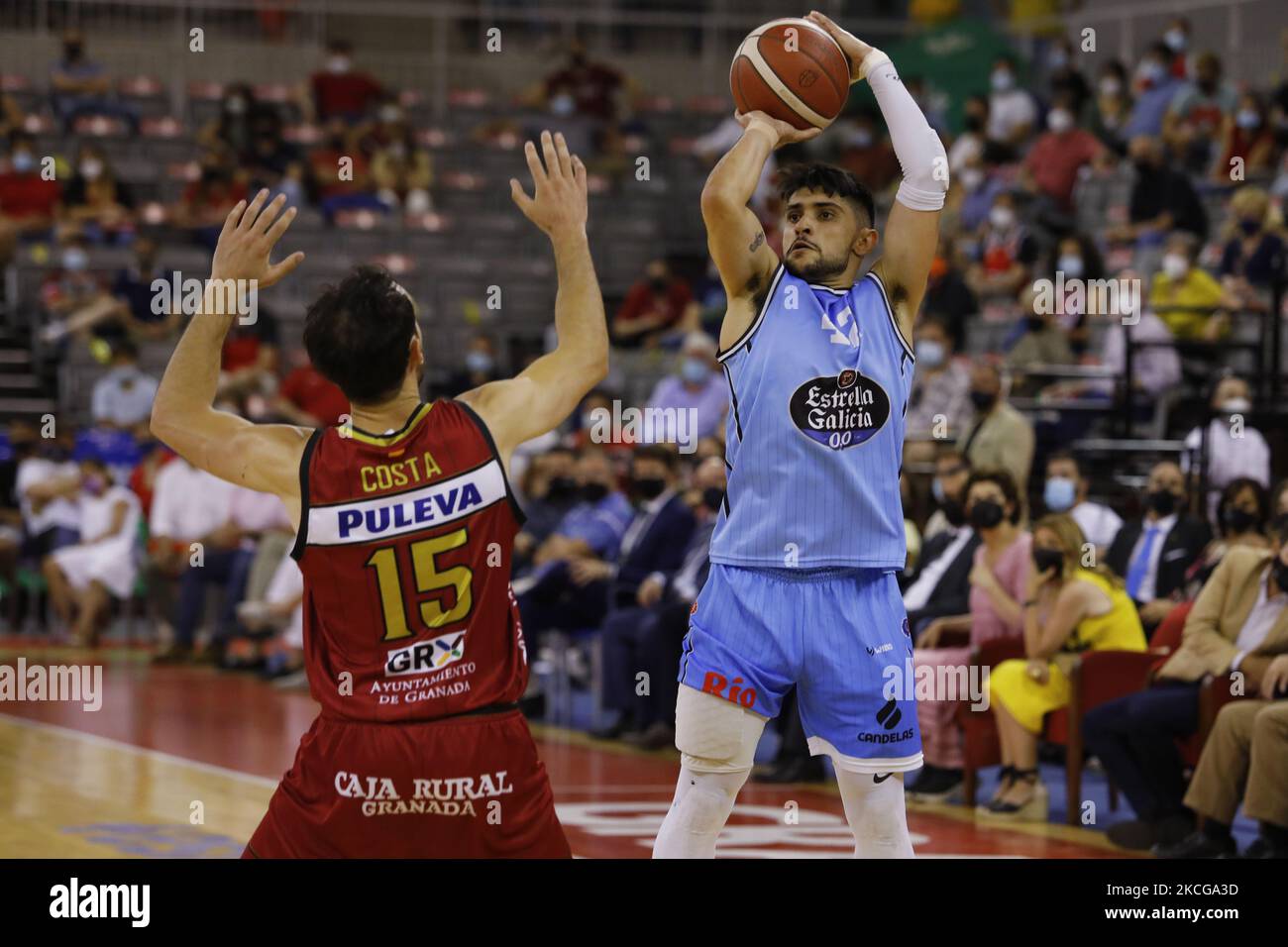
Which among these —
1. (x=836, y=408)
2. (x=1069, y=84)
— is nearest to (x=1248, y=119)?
(x=1069, y=84)

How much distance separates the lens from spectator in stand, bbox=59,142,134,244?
18688mm

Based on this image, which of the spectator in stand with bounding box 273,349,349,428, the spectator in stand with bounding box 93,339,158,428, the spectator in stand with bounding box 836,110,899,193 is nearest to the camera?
the spectator in stand with bounding box 273,349,349,428

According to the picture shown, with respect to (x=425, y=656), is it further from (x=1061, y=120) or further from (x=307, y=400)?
(x=1061, y=120)

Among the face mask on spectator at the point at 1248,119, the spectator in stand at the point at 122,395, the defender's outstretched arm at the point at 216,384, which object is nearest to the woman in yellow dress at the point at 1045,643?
the defender's outstretched arm at the point at 216,384

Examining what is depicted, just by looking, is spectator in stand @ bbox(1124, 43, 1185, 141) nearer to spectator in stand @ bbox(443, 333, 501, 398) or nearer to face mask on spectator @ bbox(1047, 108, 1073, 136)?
face mask on spectator @ bbox(1047, 108, 1073, 136)

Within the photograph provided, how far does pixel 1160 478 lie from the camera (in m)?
10.2

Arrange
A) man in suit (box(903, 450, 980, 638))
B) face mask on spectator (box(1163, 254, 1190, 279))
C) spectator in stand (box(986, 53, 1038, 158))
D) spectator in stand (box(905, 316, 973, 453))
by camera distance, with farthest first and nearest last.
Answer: spectator in stand (box(986, 53, 1038, 158)) < face mask on spectator (box(1163, 254, 1190, 279)) < spectator in stand (box(905, 316, 973, 453)) < man in suit (box(903, 450, 980, 638))

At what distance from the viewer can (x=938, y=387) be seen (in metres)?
13.2

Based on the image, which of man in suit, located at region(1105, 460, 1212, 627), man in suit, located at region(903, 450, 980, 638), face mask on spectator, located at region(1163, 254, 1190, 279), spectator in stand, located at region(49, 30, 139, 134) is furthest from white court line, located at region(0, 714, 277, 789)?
spectator in stand, located at region(49, 30, 139, 134)

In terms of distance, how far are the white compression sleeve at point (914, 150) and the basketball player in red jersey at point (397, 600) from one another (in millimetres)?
1453

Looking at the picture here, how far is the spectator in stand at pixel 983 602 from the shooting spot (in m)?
9.11

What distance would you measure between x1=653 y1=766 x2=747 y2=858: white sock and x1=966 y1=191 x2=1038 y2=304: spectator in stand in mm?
10823

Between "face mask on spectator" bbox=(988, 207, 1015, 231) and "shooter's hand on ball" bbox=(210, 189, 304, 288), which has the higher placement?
"face mask on spectator" bbox=(988, 207, 1015, 231)
